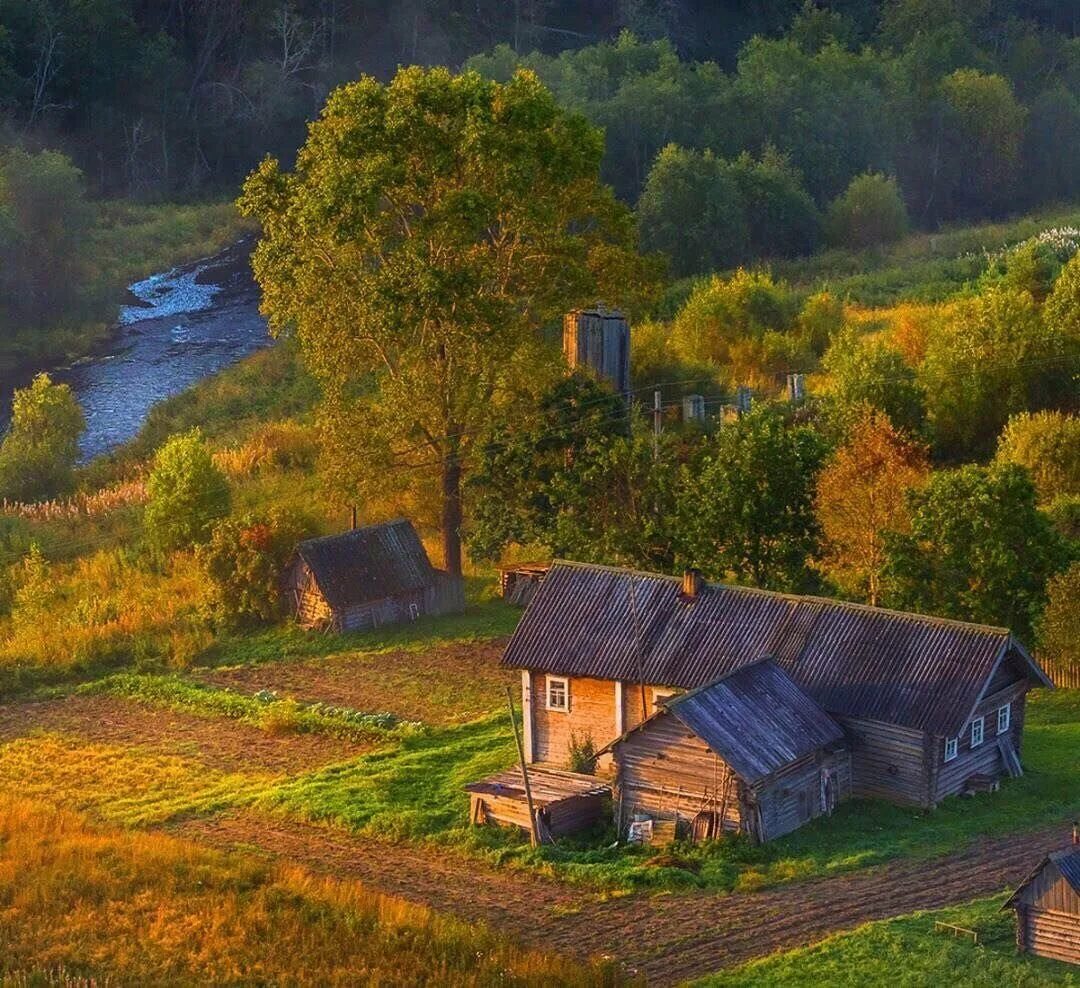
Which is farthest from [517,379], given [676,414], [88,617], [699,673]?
[699,673]

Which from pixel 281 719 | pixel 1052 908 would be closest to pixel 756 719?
pixel 1052 908

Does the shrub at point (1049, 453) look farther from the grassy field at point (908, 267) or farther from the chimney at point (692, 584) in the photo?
the grassy field at point (908, 267)

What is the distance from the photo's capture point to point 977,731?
36344 millimetres

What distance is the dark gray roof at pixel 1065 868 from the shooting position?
27.5 meters

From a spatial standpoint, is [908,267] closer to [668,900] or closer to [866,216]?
[866,216]

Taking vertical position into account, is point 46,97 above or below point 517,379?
above

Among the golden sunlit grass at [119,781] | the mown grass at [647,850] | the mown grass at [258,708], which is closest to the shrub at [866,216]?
the mown grass at [258,708]

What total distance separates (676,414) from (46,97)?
6211 cm

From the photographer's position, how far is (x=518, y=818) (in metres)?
34.6

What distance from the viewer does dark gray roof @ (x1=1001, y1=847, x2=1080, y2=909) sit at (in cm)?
2755

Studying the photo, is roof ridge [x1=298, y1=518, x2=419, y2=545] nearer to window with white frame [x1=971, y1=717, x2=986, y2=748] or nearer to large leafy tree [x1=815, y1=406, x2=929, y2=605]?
large leafy tree [x1=815, y1=406, x2=929, y2=605]

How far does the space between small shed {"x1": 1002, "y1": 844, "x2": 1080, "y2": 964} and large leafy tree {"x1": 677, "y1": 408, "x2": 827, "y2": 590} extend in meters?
16.8

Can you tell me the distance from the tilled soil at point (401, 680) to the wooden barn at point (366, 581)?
1778mm

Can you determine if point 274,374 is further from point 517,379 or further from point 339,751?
point 339,751
